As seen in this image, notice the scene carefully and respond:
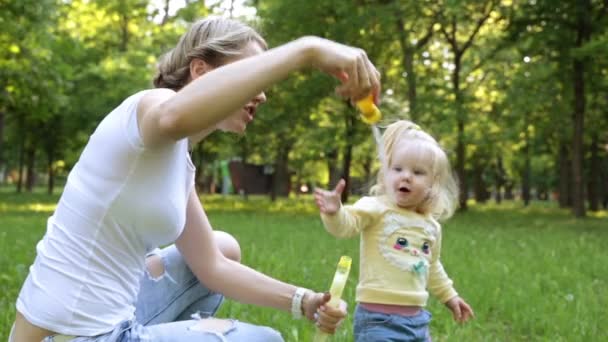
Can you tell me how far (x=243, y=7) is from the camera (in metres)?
22.9

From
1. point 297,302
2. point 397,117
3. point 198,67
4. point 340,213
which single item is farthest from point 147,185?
point 397,117

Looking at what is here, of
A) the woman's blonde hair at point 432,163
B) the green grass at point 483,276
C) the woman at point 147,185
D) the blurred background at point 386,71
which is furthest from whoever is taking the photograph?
the blurred background at point 386,71

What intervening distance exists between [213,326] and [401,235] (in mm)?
1213

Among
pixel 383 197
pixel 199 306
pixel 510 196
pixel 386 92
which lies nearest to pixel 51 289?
pixel 199 306

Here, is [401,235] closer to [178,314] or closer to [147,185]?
[178,314]

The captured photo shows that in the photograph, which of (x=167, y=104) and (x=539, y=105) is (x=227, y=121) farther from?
(x=539, y=105)

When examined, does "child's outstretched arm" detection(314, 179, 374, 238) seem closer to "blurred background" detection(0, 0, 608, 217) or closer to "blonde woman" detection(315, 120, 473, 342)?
"blonde woman" detection(315, 120, 473, 342)

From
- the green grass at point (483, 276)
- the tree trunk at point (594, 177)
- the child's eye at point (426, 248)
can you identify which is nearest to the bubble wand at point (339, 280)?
the child's eye at point (426, 248)

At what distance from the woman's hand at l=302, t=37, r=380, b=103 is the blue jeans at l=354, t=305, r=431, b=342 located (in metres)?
1.51

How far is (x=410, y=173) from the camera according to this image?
322 cm

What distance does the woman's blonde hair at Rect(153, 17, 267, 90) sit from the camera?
220 cm

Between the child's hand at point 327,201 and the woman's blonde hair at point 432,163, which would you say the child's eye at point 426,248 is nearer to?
the woman's blonde hair at point 432,163

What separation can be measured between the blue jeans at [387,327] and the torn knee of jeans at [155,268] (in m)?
0.93

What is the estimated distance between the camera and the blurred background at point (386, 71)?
1691cm
